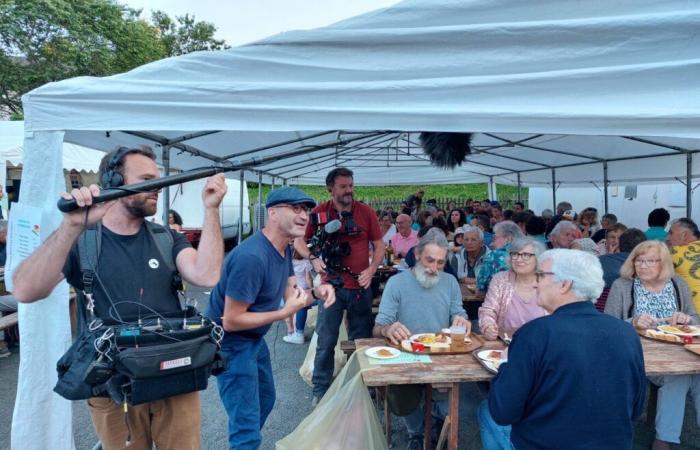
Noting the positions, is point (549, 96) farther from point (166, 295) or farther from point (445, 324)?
point (166, 295)

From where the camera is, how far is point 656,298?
3.27m

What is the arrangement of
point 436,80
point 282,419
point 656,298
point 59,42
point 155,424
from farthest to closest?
1. point 59,42
2. point 282,419
3. point 656,298
4. point 436,80
5. point 155,424

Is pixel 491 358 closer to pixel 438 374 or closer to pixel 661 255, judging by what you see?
pixel 438 374

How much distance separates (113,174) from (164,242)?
0.35 metres

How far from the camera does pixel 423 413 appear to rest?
318 centimetres

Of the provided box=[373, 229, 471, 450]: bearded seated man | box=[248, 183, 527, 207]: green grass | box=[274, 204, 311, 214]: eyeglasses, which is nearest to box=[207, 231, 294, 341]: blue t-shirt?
box=[274, 204, 311, 214]: eyeglasses

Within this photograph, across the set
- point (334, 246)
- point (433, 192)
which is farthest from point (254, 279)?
point (433, 192)

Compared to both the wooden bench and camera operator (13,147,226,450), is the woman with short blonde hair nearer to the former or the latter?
camera operator (13,147,226,450)

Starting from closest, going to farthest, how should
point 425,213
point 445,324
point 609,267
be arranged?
point 445,324 < point 609,267 < point 425,213

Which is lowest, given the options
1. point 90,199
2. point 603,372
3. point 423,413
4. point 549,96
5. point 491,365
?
point 423,413

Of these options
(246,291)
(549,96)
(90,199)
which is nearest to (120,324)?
(90,199)

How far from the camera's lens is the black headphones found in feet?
5.50

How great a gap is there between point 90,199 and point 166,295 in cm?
52

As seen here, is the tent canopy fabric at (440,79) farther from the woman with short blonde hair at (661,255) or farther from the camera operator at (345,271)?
the camera operator at (345,271)
